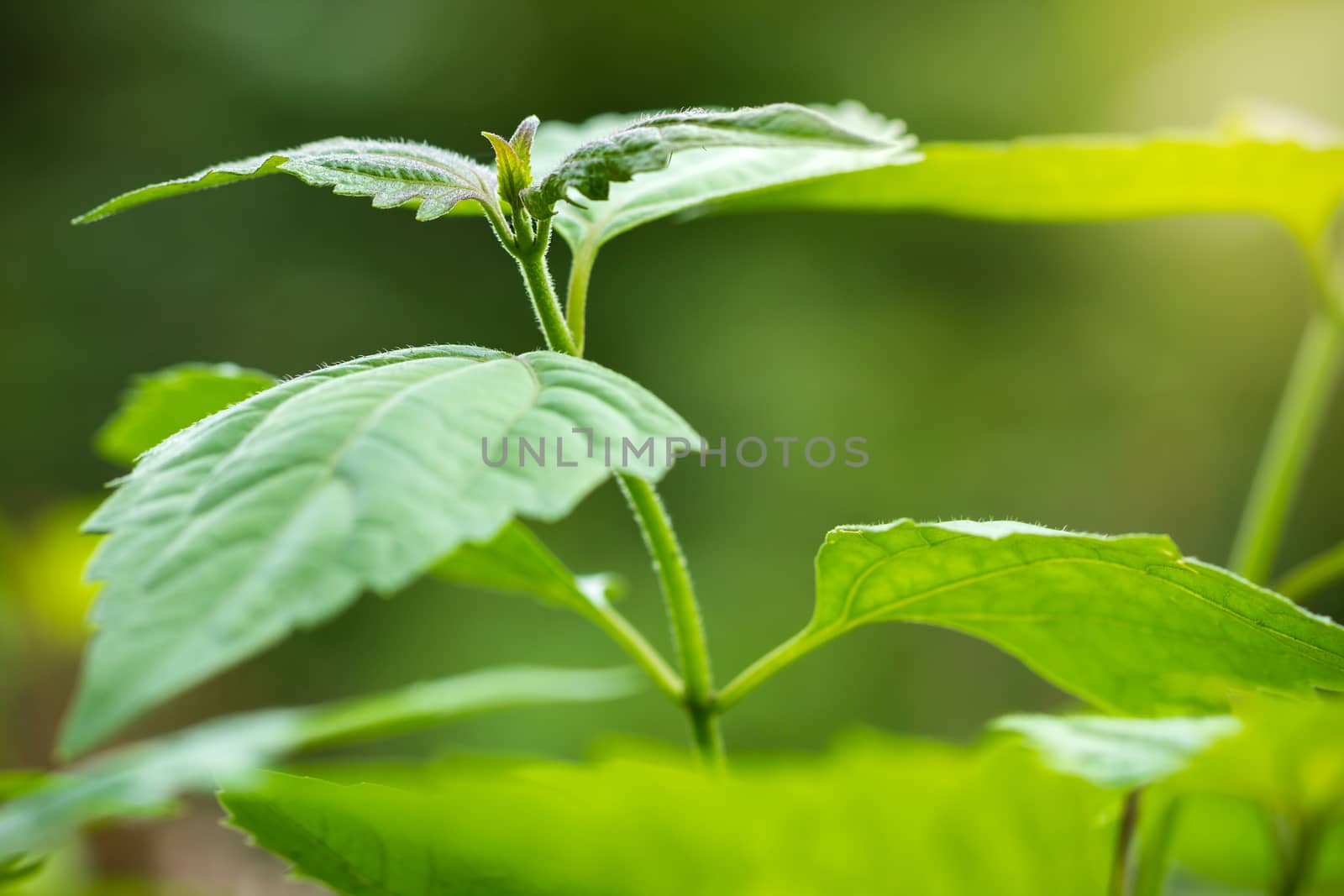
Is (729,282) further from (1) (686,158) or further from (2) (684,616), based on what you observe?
(2) (684,616)

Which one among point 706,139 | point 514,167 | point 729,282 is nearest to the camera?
point 706,139

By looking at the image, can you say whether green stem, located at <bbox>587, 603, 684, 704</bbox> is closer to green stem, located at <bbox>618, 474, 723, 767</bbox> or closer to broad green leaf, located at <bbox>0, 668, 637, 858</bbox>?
green stem, located at <bbox>618, 474, 723, 767</bbox>

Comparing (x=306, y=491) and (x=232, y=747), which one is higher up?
(x=306, y=491)

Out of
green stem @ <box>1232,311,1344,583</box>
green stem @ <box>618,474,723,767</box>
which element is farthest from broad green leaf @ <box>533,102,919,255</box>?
green stem @ <box>1232,311,1344,583</box>

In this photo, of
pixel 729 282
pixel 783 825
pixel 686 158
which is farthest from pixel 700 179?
pixel 729 282

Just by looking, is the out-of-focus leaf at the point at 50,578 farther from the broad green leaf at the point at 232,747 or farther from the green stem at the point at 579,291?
the green stem at the point at 579,291

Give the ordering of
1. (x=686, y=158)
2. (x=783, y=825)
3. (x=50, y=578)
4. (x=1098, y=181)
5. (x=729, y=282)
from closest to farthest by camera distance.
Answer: (x=783, y=825) < (x=686, y=158) < (x=1098, y=181) < (x=50, y=578) < (x=729, y=282)

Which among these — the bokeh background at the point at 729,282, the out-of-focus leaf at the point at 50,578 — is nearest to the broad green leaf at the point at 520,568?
the out-of-focus leaf at the point at 50,578

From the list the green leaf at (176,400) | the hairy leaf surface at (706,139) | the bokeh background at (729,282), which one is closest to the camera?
the hairy leaf surface at (706,139)
